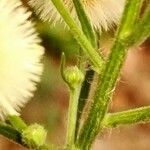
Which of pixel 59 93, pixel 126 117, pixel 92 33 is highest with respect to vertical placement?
pixel 92 33

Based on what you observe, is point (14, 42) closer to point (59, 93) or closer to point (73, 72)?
point (73, 72)

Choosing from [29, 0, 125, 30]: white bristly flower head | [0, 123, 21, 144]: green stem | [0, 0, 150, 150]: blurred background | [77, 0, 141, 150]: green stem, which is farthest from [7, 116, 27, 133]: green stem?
[0, 0, 150, 150]: blurred background

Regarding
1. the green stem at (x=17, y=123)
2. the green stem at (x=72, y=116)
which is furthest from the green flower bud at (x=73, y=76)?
the green stem at (x=17, y=123)

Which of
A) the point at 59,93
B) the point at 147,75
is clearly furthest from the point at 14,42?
the point at 147,75

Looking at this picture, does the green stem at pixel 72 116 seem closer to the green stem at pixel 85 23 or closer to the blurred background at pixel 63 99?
the green stem at pixel 85 23

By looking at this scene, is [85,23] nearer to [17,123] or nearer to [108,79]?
Answer: [108,79]

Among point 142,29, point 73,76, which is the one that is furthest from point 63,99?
point 142,29
